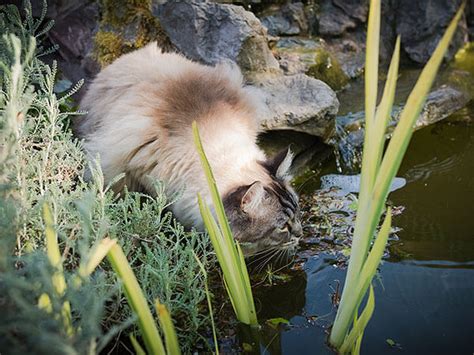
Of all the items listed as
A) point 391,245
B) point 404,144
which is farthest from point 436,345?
point 404,144

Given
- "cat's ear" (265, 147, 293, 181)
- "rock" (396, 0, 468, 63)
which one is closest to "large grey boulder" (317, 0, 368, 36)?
"rock" (396, 0, 468, 63)

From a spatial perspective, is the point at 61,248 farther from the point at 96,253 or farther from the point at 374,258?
the point at 374,258

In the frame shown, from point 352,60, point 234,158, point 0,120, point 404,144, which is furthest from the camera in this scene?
point 352,60

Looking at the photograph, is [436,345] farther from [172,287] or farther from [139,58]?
[139,58]

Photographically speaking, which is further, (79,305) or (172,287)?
(172,287)

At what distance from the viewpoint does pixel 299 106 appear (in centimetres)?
348

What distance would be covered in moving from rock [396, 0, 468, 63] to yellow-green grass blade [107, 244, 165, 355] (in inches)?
175

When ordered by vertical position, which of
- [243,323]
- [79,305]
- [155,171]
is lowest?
[243,323]

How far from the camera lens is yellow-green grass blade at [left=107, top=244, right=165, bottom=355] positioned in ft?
4.70

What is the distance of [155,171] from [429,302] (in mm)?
1347

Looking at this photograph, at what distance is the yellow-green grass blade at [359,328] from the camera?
1673 mm

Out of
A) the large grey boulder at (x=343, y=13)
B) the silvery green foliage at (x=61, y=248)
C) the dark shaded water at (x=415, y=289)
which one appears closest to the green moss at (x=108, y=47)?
the silvery green foliage at (x=61, y=248)

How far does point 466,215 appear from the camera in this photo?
298cm

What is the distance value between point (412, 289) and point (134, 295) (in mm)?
1421
